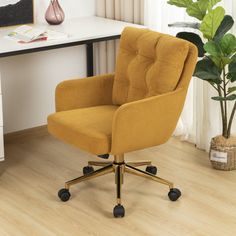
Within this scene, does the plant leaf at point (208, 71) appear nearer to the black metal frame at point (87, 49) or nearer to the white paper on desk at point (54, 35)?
the black metal frame at point (87, 49)

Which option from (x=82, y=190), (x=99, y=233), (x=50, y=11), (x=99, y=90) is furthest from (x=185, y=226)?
(x=50, y=11)

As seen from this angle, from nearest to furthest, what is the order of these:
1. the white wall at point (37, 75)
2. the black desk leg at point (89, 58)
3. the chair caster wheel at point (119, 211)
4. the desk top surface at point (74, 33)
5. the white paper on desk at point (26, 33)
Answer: the chair caster wheel at point (119, 211)
the desk top surface at point (74, 33)
the white paper on desk at point (26, 33)
the white wall at point (37, 75)
the black desk leg at point (89, 58)

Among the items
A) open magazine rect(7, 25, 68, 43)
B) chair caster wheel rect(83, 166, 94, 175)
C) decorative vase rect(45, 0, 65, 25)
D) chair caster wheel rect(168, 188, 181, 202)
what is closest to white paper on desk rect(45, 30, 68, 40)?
open magazine rect(7, 25, 68, 43)

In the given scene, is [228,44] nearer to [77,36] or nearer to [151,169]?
[151,169]

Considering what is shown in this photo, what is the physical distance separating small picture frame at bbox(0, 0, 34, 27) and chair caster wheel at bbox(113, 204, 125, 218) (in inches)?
65.6

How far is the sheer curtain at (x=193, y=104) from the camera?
449 cm

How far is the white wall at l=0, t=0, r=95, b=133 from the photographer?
4805 mm

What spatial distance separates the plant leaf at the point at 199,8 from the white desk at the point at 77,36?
717 millimetres

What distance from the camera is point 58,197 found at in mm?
3932

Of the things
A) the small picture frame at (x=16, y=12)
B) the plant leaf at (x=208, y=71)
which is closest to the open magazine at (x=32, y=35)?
the small picture frame at (x=16, y=12)

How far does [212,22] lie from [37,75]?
1.52m

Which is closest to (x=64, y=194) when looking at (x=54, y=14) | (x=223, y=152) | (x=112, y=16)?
(x=223, y=152)

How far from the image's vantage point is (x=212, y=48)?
3916 millimetres

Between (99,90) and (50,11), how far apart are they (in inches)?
35.2
